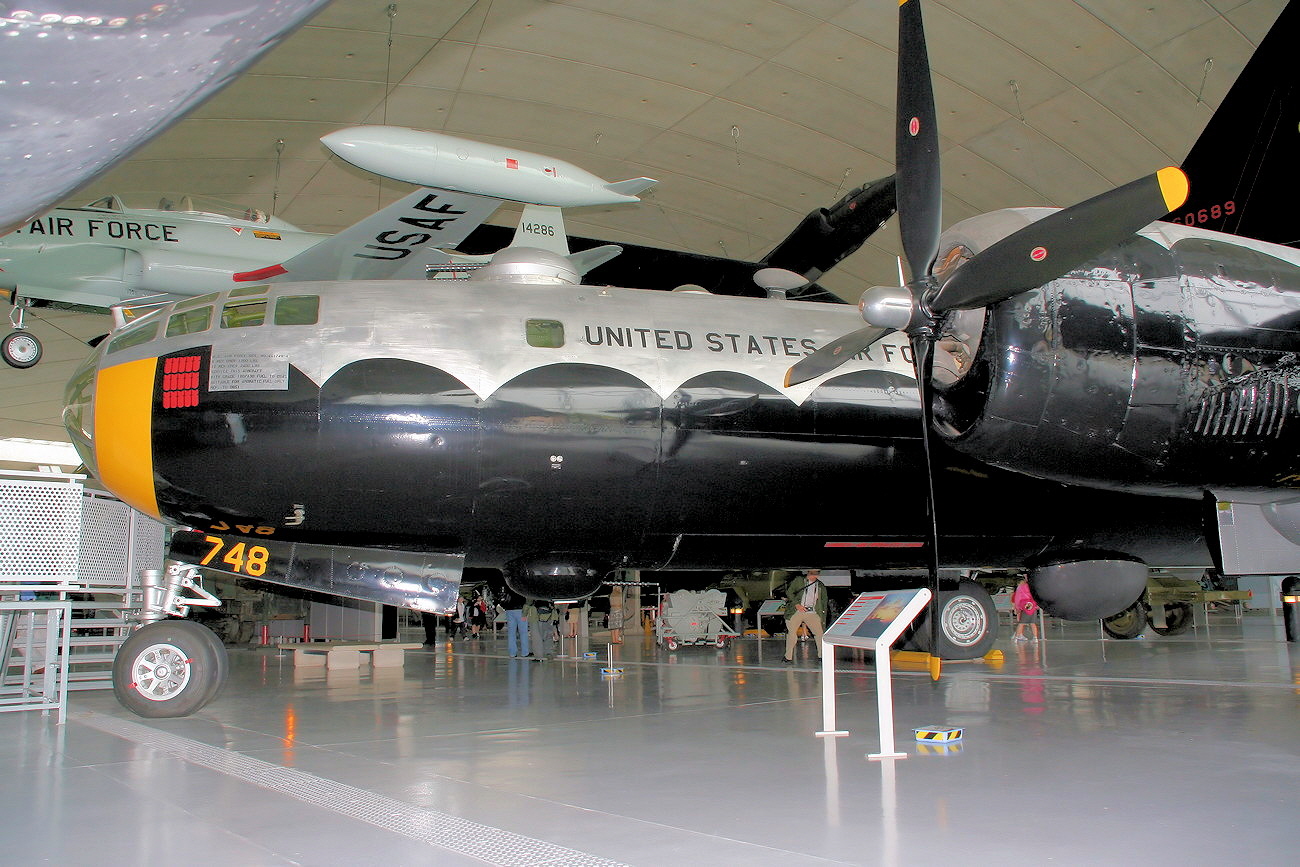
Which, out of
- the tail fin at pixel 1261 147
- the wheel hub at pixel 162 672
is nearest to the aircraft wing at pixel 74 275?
the wheel hub at pixel 162 672

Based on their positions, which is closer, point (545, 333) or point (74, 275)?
point (545, 333)

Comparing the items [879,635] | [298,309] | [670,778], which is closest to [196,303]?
[298,309]

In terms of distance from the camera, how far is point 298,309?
8711 millimetres

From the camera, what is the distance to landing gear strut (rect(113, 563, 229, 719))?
8203 mm

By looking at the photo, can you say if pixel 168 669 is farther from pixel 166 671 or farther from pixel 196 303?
pixel 196 303

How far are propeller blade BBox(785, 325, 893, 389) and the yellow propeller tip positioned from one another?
7.24 ft

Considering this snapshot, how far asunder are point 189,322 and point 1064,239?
7640mm

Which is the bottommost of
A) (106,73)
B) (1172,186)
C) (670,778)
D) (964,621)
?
(670,778)

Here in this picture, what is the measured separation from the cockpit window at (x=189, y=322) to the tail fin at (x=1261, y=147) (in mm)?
11132

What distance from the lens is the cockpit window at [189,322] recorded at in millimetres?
8672

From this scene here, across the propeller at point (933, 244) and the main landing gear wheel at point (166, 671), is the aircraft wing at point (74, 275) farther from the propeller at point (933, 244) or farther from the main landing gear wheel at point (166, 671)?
the propeller at point (933, 244)

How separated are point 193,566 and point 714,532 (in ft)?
16.5

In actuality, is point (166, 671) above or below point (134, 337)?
below

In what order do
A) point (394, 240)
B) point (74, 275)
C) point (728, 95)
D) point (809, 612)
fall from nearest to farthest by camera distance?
1. point (809, 612)
2. point (74, 275)
3. point (394, 240)
4. point (728, 95)
